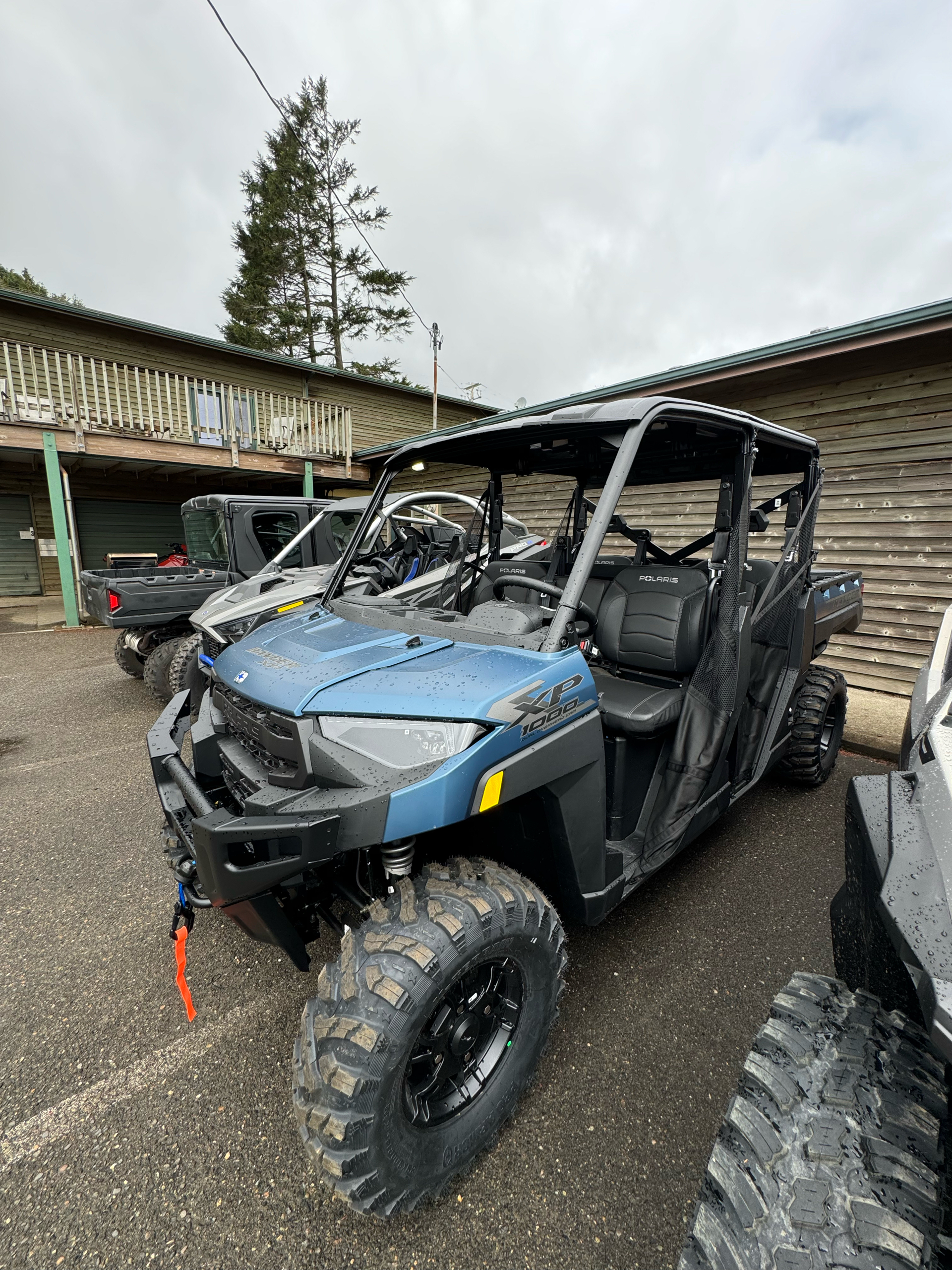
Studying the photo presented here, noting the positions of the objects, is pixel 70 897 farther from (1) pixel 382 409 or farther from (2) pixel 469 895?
(1) pixel 382 409

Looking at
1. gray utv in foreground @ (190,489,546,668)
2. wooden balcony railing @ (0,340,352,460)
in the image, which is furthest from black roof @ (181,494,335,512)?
wooden balcony railing @ (0,340,352,460)

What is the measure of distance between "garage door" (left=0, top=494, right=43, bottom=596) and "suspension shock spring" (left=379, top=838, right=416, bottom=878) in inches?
607

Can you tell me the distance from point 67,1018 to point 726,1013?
92.8 inches

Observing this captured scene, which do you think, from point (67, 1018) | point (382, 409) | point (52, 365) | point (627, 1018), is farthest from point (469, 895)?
point (382, 409)

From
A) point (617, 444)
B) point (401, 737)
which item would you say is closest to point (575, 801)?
point (401, 737)

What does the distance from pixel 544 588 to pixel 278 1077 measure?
179cm

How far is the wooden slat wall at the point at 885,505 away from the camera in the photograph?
5.39 m

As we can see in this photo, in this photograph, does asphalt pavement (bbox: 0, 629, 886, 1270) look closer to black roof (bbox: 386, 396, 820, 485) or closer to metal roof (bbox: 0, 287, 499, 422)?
black roof (bbox: 386, 396, 820, 485)

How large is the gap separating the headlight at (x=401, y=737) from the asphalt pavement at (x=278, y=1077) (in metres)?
1.16

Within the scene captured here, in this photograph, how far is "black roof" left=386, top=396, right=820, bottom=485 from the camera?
72.2 inches

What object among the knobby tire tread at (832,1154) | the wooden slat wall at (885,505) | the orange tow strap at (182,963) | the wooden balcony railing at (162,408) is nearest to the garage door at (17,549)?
the wooden balcony railing at (162,408)

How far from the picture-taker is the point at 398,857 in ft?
4.82

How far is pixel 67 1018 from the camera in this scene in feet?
6.43

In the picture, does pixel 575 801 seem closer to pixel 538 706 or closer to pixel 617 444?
pixel 538 706
